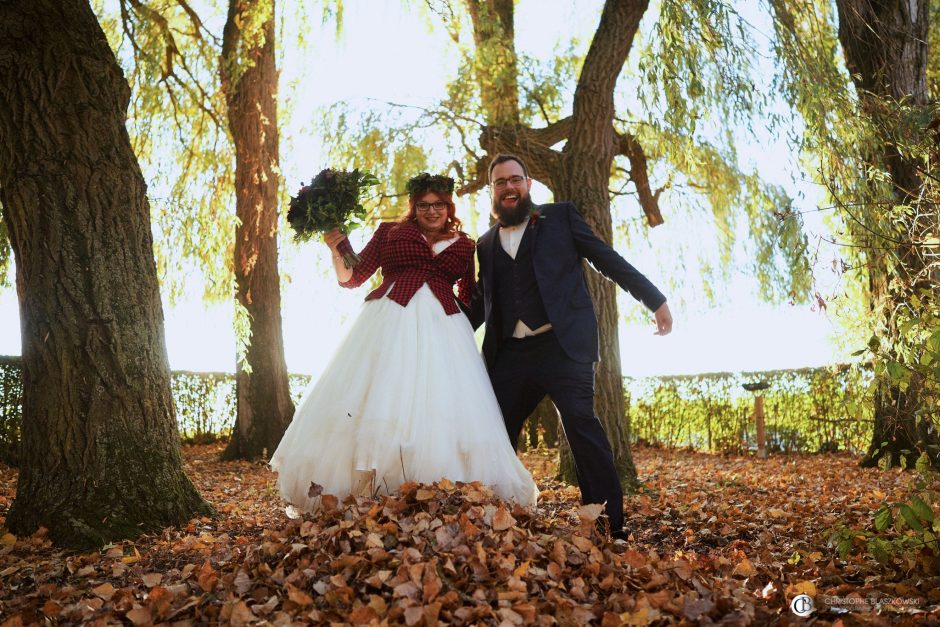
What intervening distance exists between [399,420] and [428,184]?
126cm

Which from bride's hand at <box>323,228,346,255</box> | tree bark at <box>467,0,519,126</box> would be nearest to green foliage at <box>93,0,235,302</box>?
tree bark at <box>467,0,519,126</box>

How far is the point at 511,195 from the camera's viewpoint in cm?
371

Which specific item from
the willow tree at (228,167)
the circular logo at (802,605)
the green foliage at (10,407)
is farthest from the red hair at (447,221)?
the green foliage at (10,407)

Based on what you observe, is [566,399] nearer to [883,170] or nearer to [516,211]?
[516,211]

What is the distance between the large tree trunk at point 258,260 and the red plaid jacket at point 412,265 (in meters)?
4.62

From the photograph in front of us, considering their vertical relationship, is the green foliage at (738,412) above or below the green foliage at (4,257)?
below

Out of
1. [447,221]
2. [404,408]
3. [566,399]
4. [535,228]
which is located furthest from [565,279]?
[404,408]

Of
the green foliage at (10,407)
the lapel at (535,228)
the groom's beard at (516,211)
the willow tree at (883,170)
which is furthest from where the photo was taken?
the green foliage at (10,407)

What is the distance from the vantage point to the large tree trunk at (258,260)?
8000 millimetres

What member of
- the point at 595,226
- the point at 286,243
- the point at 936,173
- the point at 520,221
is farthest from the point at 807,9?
the point at 286,243

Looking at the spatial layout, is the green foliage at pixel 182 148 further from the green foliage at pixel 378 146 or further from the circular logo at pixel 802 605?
the circular logo at pixel 802 605

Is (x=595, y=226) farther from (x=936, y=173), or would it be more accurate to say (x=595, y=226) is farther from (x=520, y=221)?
(x=936, y=173)

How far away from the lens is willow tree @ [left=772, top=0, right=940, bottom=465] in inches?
126

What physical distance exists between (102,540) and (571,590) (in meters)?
2.38
